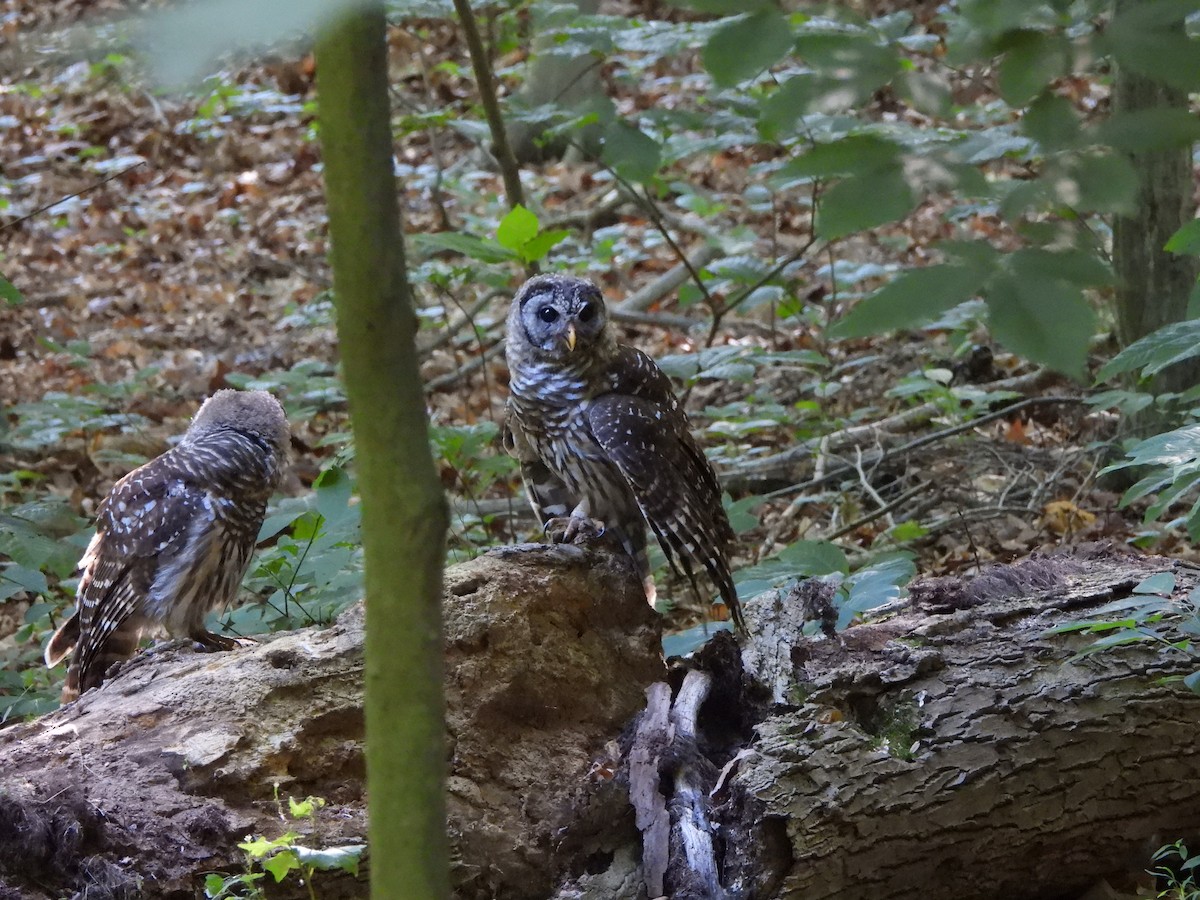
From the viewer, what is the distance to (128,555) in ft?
14.0

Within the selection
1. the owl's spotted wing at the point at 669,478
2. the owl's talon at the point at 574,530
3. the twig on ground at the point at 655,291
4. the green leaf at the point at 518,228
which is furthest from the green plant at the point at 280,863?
the twig on ground at the point at 655,291

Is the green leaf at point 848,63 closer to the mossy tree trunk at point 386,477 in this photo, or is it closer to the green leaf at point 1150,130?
the green leaf at point 1150,130

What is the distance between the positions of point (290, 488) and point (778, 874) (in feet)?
16.3

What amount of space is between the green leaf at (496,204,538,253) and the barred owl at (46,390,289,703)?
129 centimetres

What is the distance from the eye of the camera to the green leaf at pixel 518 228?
15.2 ft

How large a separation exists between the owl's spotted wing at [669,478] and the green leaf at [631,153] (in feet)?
3.53

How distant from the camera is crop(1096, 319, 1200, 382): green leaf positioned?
10.1 feet

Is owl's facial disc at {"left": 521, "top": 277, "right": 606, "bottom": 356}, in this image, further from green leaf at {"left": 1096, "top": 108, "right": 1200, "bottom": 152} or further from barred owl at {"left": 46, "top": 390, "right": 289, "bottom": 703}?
green leaf at {"left": 1096, "top": 108, "right": 1200, "bottom": 152}

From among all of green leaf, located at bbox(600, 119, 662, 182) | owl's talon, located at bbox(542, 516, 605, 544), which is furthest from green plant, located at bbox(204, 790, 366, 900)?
green leaf, located at bbox(600, 119, 662, 182)

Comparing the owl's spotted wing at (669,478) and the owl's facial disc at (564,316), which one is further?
the owl's facial disc at (564,316)

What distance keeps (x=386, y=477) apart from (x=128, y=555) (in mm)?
3321

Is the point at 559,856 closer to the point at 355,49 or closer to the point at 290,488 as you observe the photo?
the point at 355,49

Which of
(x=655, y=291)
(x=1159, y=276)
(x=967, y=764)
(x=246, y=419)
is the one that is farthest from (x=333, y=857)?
(x=655, y=291)

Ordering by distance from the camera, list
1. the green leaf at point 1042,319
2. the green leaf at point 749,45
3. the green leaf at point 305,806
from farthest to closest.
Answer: the green leaf at point 305,806 → the green leaf at point 749,45 → the green leaf at point 1042,319
